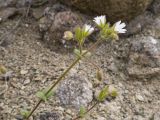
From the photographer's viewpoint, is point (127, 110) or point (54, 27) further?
point (54, 27)

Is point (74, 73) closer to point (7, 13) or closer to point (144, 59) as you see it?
point (144, 59)

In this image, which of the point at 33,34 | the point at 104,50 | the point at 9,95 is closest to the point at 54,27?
the point at 33,34

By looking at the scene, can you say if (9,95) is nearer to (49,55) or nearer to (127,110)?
(49,55)

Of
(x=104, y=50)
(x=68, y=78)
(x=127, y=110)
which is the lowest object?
(x=127, y=110)

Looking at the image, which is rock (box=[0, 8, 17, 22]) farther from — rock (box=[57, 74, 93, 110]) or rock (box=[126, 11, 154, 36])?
rock (box=[126, 11, 154, 36])

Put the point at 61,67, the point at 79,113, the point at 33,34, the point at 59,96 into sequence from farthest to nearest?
the point at 33,34 < the point at 61,67 < the point at 59,96 < the point at 79,113

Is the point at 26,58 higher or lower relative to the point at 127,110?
higher

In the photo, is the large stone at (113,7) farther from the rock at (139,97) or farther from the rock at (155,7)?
the rock at (139,97)
